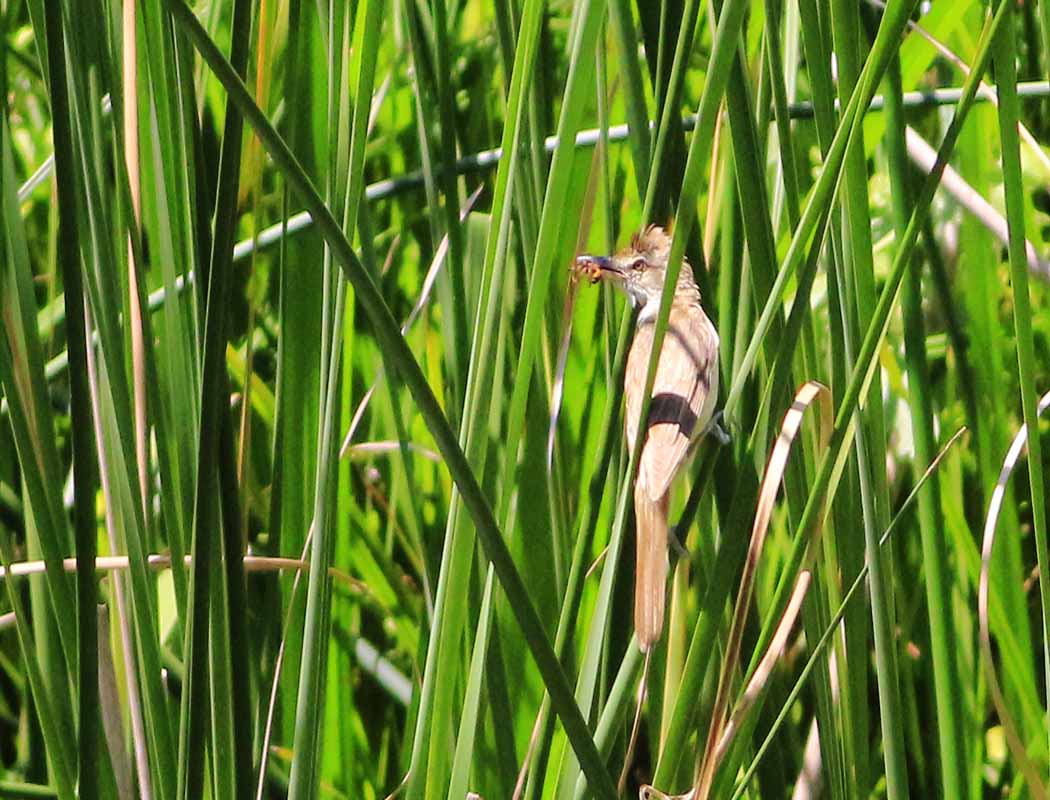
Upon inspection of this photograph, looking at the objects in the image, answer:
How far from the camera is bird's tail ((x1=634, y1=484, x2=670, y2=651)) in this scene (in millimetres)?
746

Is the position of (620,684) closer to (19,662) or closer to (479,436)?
(479,436)

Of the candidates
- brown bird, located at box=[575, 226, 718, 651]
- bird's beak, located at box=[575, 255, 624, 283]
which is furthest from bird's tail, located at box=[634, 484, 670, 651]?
bird's beak, located at box=[575, 255, 624, 283]

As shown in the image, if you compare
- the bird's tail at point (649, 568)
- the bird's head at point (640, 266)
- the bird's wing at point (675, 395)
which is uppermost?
the bird's head at point (640, 266)

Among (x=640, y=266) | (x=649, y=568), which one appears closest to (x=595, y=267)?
(x=640, y=266)

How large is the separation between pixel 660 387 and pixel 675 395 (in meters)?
0.06

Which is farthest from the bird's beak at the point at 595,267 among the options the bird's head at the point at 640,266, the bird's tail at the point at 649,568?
the bird's tail at the point at 649,568

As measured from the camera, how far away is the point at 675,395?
1.34m

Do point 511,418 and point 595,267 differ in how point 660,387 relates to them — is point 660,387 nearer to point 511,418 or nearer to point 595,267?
point 595,267

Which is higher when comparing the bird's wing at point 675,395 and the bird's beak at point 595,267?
the bird's beak at point 595,267

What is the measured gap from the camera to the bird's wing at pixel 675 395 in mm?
1175

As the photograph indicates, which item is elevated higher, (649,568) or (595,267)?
(595,267)

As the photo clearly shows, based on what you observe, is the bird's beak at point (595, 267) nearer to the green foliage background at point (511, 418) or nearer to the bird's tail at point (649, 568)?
the green foliage background at point (511, 418)

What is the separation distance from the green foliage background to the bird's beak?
0.02 m

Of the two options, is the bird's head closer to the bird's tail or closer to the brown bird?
the brown bird
